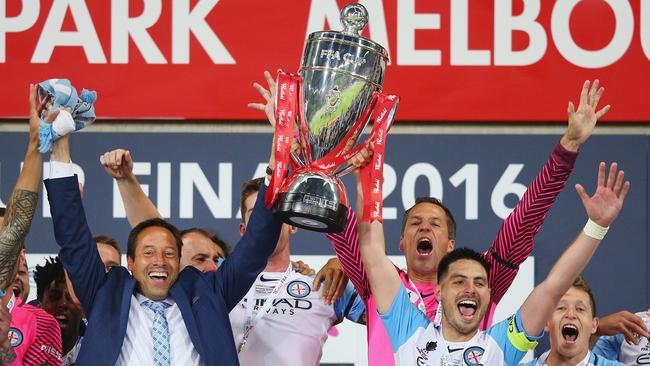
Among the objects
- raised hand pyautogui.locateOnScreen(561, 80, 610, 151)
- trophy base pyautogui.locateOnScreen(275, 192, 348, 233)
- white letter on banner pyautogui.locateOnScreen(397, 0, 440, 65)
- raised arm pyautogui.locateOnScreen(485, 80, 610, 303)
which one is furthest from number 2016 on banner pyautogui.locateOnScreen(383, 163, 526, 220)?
trophy base pyautogui.locateOnScreen(275, 192, 348, 233)

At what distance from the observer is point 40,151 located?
3504 millimetres

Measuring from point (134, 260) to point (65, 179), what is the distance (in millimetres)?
419

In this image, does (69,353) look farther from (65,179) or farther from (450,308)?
(450,308)

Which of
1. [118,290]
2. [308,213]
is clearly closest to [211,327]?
[118,290]

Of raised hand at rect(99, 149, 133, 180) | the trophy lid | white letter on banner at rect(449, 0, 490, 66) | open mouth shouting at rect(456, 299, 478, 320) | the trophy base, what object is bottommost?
open mouth shouting at rect(456, 299, 478, 320)

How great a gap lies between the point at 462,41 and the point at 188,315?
2.50 meters

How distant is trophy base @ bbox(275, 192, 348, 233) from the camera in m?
3.26

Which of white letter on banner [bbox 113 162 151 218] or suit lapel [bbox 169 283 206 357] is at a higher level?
white letter on banner [bbox 113 162 151 218]

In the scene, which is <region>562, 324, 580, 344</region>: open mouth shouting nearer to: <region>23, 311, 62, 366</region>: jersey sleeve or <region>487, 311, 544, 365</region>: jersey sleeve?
<region>487, 311, 544, 365</region>: jersey sleeve

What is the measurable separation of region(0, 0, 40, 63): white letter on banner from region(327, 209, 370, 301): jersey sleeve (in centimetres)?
245

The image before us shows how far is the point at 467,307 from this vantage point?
3574 mm

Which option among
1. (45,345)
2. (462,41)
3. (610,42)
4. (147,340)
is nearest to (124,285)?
(147,340)

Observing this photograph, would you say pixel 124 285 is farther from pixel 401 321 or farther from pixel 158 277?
pixel 401 321

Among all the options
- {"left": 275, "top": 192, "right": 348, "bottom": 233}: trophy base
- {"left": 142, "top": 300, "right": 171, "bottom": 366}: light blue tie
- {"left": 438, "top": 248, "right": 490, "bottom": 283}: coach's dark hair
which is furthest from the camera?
{"left": 438, "top": 248, "right": 490, "bottom": 283}: coach's dark hair
